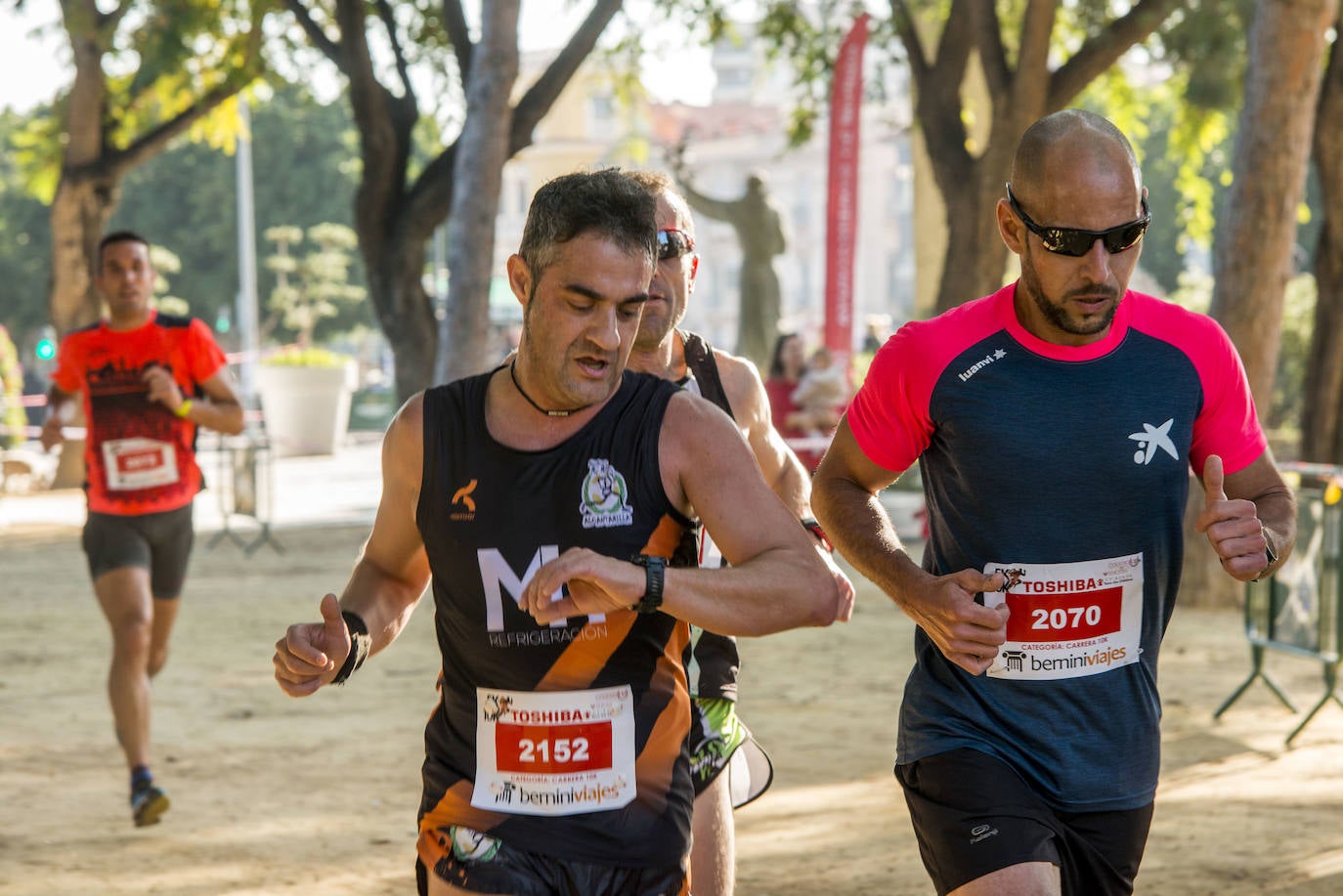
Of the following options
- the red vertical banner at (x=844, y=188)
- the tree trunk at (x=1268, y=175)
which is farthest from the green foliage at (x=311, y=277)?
the tree trunk at (x=1268, y=175)

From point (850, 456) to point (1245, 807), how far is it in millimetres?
4309

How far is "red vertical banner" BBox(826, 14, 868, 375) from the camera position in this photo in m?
16.2

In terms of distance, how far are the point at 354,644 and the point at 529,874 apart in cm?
51

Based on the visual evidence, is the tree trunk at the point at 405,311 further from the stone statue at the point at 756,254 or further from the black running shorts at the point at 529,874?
the black running shorts at the point at 529,874

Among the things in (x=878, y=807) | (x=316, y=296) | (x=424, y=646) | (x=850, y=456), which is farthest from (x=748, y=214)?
(x=316, y=296)

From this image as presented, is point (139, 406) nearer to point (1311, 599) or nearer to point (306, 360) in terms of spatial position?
point (1311, 599)

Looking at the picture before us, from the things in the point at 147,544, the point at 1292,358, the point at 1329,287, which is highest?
the point at 1329,287

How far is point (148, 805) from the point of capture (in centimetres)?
697

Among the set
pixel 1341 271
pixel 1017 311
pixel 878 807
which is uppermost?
pixel 1017 311

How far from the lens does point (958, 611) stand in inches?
126

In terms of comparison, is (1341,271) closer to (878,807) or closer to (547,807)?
(878,807)

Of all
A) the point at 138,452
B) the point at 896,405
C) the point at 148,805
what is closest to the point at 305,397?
the point at 138,452

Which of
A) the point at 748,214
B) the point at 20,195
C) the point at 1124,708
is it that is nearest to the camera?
the point at 1124,708

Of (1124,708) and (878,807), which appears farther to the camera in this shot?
(878,807)
